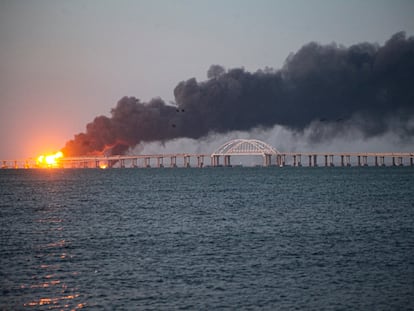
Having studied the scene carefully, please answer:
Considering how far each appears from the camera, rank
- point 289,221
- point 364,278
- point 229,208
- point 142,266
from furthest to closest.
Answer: point 229,208
point 289,221
point 142,266
point 364,278

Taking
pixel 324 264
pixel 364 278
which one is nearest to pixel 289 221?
pixel 324 264

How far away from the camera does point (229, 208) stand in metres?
65.6

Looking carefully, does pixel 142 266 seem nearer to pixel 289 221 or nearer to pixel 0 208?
pixel 289 221

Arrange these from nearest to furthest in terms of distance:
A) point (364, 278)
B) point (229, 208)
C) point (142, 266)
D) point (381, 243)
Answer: point (364, 278) < point (142, 266) < point (381, 243) < point (229, 208)

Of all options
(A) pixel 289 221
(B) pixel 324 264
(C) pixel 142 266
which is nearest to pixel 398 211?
(A) pixel 289 221

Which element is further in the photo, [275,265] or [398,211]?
[398,211]

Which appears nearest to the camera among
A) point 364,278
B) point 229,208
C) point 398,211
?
point 364,278

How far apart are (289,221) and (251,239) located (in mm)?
11066

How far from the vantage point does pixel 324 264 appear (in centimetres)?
3197

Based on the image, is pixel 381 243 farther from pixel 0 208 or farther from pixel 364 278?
pixel 0 208

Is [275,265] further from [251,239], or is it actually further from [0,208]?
[0,208]

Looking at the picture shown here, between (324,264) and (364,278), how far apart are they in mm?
3415

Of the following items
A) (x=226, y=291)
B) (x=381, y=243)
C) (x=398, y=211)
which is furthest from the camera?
(x=398, y=211)

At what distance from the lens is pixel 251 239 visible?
1623 inches
